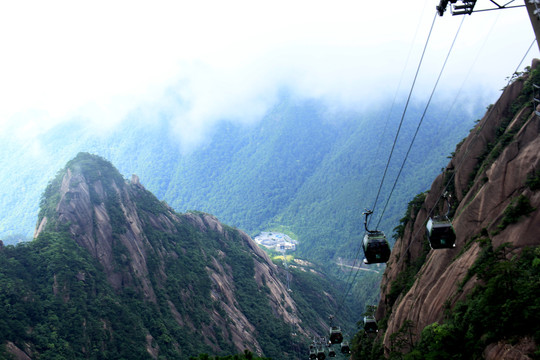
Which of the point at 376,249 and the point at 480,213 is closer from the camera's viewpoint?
the point at 376,249

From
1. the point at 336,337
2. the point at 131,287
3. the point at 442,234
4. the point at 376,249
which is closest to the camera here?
the point at 442,234

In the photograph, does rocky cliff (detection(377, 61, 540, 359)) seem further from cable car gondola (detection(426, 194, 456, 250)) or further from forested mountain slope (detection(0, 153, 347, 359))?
forested mountain slope (detection(0, 153, 347, 359))

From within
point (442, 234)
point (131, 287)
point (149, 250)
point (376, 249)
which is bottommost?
point (376, 249)

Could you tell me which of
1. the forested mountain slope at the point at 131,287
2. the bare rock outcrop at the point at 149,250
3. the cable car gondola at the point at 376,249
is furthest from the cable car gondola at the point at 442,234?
the bare rock outcrop at the point at 149,250

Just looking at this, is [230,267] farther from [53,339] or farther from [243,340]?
[53,339]

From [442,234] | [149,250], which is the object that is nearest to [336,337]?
[442,234]

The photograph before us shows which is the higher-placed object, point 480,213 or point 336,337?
point 480,213

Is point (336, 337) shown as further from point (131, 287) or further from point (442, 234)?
point (131, 287)
